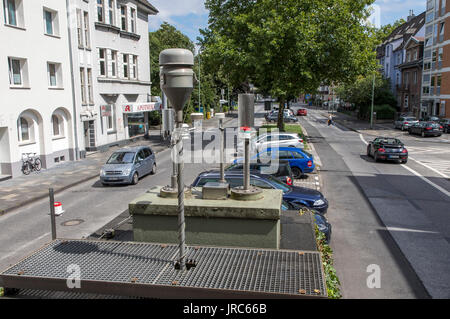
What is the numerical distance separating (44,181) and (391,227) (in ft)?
52.7

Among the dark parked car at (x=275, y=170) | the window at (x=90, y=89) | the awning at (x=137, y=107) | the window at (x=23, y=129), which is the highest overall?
the window at (x=90, y=89)

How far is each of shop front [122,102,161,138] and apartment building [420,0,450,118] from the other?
3666cm

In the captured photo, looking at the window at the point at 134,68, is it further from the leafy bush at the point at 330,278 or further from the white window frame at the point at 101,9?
the leafy bush at the point at 330,278

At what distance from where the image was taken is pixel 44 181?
20.1 metres

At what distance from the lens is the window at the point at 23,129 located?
72.2ft

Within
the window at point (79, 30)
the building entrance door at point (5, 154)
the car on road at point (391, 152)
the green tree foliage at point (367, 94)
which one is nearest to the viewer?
the building entrance door at point (5, 154)

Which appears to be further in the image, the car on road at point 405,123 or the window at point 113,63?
the car on road at point 405,123

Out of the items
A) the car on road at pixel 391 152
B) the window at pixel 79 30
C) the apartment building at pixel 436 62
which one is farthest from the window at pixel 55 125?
the apartment building at pixel 436 62

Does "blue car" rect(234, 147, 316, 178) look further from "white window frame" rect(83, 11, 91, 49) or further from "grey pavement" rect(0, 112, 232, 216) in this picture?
"white window frame" rect(83, 11, 91, 49)

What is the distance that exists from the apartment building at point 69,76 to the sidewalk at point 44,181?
97cm

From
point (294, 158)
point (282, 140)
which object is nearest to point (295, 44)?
point (282, 140)

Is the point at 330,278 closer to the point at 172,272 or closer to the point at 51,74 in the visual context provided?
the point at 172,272

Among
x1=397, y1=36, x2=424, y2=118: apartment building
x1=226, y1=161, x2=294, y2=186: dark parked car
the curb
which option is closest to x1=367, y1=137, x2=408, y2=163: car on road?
x1=226, y1=161, x2=294, y2=186: dark parked car

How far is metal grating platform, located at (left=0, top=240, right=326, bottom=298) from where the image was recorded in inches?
163
